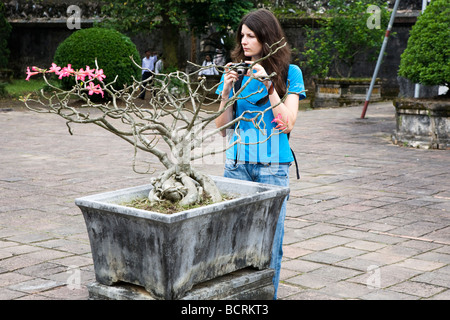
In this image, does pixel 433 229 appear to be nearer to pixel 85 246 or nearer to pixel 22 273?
pixel 85 246

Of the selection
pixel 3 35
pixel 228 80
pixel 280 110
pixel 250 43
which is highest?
pixel 3 35

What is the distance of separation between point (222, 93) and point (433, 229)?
2.67m

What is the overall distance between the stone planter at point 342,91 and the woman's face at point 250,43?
13.4 m

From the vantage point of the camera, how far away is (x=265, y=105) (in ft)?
12.9

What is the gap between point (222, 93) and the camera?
12.8 feet

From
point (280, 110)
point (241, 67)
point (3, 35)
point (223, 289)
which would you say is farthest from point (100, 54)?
point (223, 289)

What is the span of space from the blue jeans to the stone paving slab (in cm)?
27

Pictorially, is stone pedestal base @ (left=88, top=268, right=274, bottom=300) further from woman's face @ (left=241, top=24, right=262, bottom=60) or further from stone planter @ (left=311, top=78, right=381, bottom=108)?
stone planter @ (left=311, top=78, right=381, bottom=108)

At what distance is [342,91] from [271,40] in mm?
13600

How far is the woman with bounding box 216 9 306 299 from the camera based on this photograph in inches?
151

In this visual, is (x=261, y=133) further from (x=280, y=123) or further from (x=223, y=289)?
(x=223, y=289)

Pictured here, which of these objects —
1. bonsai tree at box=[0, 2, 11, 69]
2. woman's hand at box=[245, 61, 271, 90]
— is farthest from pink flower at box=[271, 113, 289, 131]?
bonsai tree at box=[0, 2, 11, 69]

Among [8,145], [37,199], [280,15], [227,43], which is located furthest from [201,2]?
[37,199]
